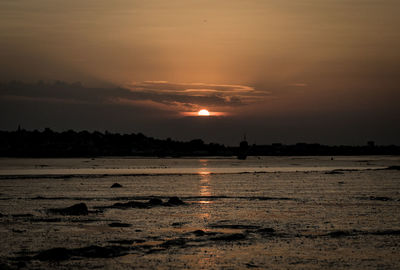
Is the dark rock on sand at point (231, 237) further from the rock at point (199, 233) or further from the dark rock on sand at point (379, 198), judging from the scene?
the dark rock on sand at point (379, 198)

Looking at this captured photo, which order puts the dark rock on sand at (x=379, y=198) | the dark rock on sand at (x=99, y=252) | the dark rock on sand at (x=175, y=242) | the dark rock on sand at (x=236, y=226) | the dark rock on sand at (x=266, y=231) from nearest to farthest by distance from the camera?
the dark rock on sand at (x=99, y=252), the dark rock on sand at (x=175, y=242), the dark rock on sand at (x=266, y=231), the dark rock on sand at (x=236, y=226), the dark rock on sand at (x=379, y=198)

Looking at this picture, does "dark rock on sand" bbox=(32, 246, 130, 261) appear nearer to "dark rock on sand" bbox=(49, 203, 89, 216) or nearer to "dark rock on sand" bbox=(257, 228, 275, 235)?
"dark rock on sand" bbox=(257, 228, 275, 235)

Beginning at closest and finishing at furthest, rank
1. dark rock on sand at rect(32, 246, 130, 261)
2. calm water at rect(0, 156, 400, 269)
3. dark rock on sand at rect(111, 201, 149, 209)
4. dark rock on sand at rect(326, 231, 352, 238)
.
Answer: calm water at rect(0, 156, 400, 269)
dark rock on sand at rect(32, 246, 130, 261)
dark rock on sand at rect(326, 231, 352, 238)
dark rock on sand at rect(111, 201, 149, 209)

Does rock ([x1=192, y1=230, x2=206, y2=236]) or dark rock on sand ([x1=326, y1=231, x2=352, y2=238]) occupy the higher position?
rock ([x1=192, y1=230, x2=206, y2=236])

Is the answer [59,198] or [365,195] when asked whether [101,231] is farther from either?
[365,195]

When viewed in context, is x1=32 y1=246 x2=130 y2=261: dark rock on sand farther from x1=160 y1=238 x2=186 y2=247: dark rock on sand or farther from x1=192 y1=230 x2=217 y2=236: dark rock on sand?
x1=192 y1=230 x2=217 y2=236: dark rock on sand

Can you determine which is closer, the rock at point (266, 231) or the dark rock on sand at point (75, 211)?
the rock at point (266, 231)

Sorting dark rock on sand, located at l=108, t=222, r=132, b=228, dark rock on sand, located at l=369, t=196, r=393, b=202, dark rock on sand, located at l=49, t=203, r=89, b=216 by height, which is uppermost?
dark rock on sand, located at l=49, t=203, r=89, b=216

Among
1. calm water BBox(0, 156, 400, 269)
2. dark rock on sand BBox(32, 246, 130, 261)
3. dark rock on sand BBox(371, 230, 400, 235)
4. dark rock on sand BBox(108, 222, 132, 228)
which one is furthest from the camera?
dark rock on sand BBox(108, 222, 132, 228)

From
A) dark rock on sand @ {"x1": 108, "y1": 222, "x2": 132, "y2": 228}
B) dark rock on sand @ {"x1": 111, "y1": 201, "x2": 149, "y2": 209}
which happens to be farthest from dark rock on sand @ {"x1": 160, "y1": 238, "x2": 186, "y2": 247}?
dark rock on sand @ {"x1": 111, "y1": 201, "x2": 149, "y2": 209}

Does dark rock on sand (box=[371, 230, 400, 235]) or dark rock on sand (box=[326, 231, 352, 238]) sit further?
dark rock on sand (box=[371, 230, 400, 235])

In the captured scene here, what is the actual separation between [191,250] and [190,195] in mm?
28172

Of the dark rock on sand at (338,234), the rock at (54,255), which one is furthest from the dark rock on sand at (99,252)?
the dark rock on sand at (338,234)

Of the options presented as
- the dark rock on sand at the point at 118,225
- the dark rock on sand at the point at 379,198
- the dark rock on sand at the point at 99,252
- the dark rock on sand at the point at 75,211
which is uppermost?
the dark rock on sand at the point at 75,211
